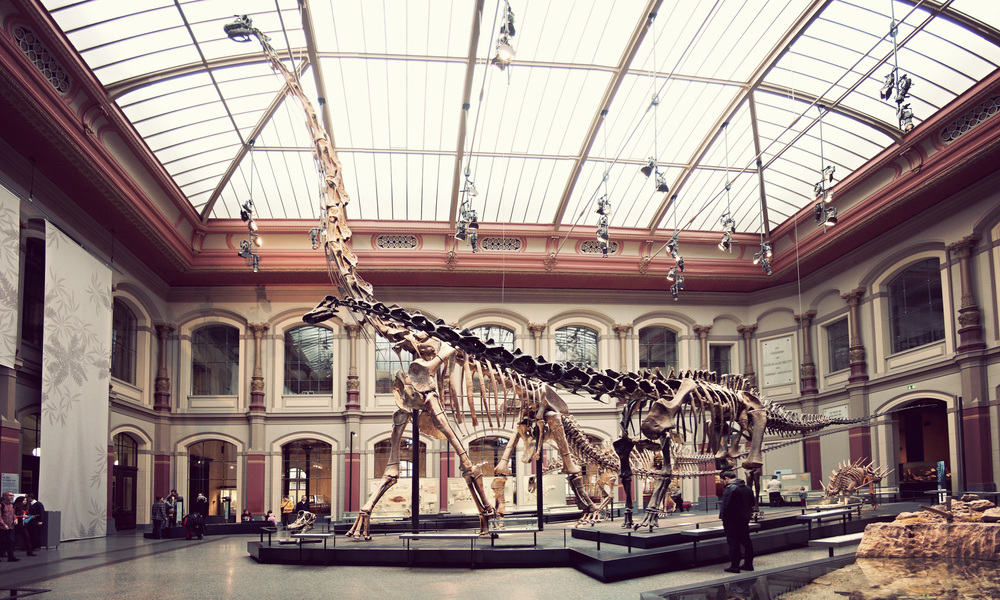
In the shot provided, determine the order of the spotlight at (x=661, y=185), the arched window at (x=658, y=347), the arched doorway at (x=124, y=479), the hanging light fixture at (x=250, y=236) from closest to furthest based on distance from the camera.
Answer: the spotlight at (x=661, y=185), the hanging light fixture at (x=250, y=236), the arched doorway at (x=124, y=479), the arched window at (x=658, y=347)

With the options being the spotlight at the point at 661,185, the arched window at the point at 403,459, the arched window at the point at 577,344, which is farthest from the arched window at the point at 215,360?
the spotlight at the point at 661,185

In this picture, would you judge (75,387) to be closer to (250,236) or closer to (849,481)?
(250,236)

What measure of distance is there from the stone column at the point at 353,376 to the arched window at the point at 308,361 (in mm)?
928

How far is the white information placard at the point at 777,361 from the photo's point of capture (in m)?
27.4

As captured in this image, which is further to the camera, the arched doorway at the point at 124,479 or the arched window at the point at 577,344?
the arched window at the point at 577,344

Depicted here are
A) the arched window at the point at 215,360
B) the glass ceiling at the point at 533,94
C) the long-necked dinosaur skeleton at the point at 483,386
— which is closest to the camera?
the long-necked dinosaur skeleton at the point at 483,386

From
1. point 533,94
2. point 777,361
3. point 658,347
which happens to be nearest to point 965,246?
point 777,361

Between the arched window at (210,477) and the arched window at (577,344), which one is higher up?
the arched window at (577,344)

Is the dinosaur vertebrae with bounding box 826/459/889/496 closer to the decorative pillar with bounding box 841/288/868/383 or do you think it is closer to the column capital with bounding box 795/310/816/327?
the decorative pillar with bounding box 841/288/868/383

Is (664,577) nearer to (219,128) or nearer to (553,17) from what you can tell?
(553,17)

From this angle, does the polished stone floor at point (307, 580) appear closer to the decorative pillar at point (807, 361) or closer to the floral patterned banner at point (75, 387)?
the floral patterned banner at point (75, 387)

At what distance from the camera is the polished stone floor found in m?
8.81

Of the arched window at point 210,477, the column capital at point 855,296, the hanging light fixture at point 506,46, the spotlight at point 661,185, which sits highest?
the hanging light fixture at point 506,46

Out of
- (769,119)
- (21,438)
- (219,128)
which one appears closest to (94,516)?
(21,438)
